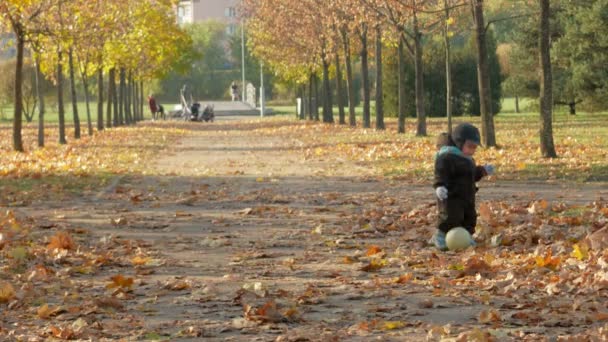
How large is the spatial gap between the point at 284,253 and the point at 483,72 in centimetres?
1862

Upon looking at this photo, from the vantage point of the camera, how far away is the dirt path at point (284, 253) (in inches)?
330

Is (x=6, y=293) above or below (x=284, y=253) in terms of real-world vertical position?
above

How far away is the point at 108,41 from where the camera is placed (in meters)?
50.2

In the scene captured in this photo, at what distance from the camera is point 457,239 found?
12008 millimetres

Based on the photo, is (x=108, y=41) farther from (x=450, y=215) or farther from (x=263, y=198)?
(x=450, y=215)

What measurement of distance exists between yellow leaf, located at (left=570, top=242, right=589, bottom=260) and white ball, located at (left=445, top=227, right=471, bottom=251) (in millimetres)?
1383

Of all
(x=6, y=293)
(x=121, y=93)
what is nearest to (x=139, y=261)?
(x=6, y=293)

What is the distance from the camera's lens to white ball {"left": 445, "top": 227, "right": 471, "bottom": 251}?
12016 millimetres

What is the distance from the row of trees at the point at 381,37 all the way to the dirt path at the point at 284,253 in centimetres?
638

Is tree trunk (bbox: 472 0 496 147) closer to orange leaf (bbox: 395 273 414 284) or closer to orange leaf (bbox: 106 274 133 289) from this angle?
orange leaf (bbox: 395 273 414 284)

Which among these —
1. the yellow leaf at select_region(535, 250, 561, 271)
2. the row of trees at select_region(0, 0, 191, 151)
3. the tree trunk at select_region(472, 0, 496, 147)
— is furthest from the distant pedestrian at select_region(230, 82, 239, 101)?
the yellow leaf at select_region(535, 250, 561, 271)

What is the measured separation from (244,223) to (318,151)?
1844cm

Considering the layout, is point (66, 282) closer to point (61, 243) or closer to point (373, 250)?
point (61, 243)

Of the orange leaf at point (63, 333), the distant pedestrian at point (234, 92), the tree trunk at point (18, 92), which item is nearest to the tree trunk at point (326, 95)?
the tree trunk at point (18, 92)
